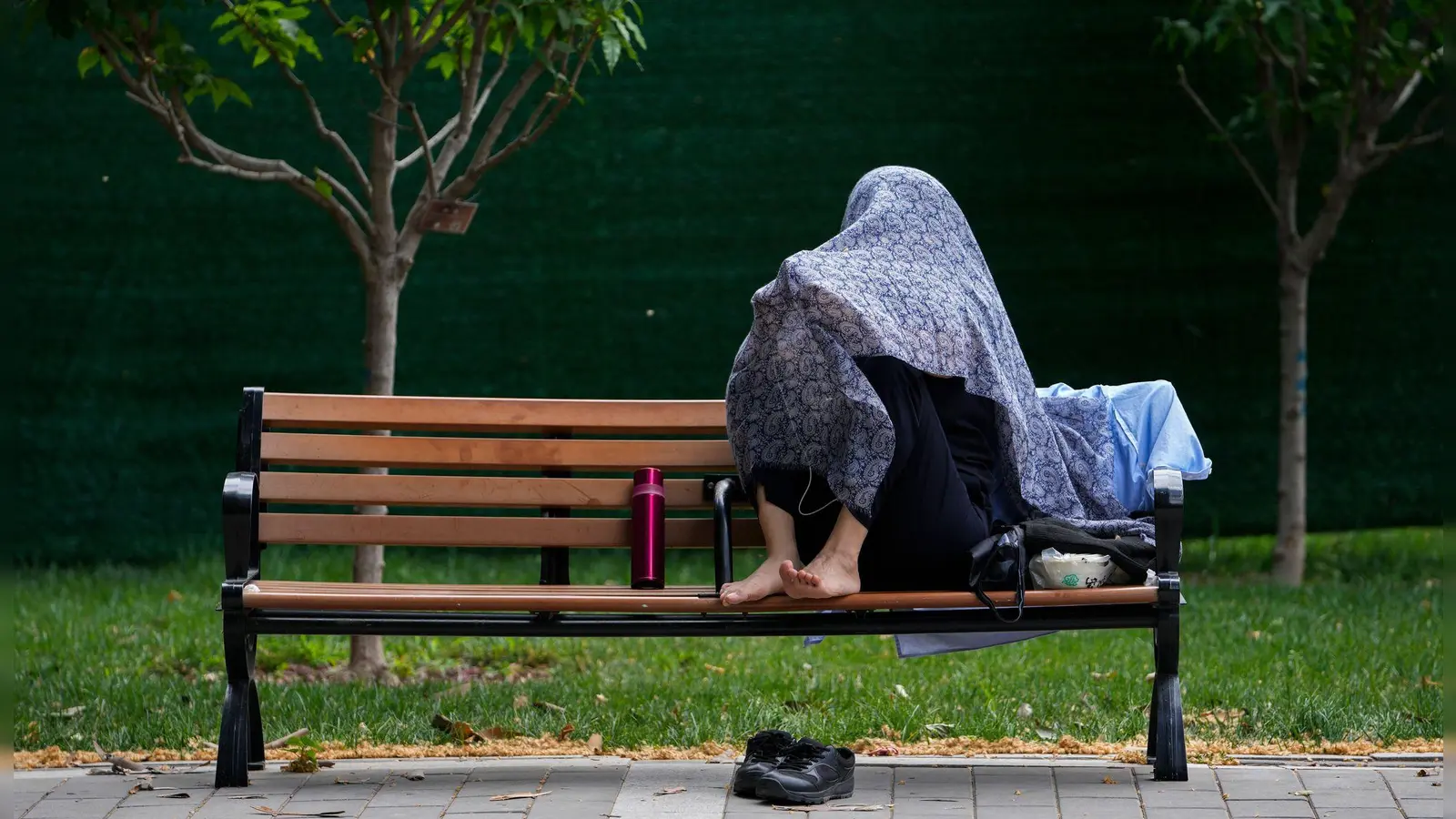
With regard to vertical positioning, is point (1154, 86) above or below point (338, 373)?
above

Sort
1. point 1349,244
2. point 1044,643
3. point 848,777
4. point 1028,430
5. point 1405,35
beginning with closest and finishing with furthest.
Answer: point 848,777, point 1028,430, point 1044,643, point 1405,35, point 1349,244

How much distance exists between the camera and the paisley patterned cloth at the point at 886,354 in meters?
3.24

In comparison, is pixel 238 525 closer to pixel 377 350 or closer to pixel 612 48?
pixel 377 350

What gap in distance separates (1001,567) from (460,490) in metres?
1.26

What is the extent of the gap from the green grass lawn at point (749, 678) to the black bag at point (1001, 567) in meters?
0.73

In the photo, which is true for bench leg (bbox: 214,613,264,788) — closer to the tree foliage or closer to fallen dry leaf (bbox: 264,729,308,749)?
fallen dry leaf (bbox: 264,729,308,749)

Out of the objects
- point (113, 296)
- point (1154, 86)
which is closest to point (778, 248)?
point (1154, 86)

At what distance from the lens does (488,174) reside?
695 centimetres

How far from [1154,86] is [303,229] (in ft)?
12.1

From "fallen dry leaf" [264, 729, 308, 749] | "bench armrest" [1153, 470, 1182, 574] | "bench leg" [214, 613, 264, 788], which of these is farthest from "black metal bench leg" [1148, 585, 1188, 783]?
"fallen dry leaf" [264, 729, 308, 749]

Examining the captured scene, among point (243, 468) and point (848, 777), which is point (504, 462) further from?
point (848, 777)

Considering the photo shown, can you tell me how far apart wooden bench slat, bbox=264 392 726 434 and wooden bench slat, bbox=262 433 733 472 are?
0.04 metres

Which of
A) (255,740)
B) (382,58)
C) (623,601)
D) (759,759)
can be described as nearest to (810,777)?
(759,759)

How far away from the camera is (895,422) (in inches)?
127
